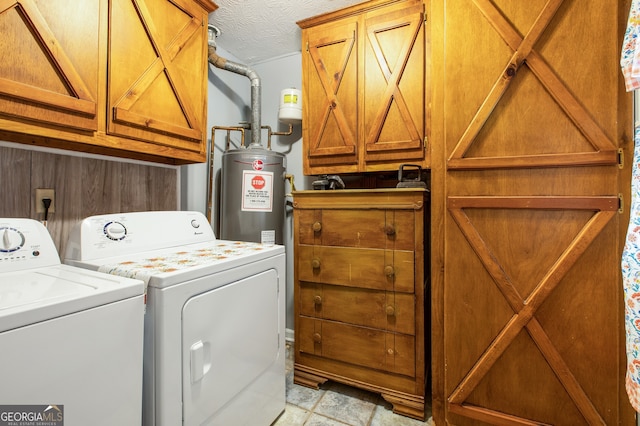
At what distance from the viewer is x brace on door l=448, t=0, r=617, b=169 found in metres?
1.22

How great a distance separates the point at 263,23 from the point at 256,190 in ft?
→ 3.91

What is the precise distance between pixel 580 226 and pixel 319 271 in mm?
1295

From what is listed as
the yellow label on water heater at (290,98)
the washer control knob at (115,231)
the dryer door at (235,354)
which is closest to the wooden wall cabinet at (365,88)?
the yellow label on water heater at (290,98)

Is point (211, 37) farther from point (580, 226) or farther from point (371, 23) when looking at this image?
point (580, 226)

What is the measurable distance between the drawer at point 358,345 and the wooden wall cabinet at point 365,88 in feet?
3.31

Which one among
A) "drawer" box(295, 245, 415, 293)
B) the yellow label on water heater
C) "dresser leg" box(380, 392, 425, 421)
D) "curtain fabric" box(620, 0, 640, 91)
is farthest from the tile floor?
the yellow label on water heater

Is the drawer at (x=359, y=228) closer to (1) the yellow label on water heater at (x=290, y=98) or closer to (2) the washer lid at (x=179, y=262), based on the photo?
(2) the washer lid at (x=179, y=262)

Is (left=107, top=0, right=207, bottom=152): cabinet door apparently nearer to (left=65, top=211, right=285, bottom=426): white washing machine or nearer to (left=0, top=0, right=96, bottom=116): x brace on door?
(left=0, top=0, right=96, bottom=116): x brace on door

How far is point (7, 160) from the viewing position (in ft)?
4.17

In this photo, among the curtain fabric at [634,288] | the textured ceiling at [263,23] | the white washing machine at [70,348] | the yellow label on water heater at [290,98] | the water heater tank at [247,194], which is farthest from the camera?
the yellow label on water heater at [290,98]

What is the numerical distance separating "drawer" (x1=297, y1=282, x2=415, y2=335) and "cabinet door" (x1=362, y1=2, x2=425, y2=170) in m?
0.83

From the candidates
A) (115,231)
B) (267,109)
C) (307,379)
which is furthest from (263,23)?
(307,379)

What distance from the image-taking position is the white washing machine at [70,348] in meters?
0.66

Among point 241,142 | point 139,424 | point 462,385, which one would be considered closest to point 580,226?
point 462,385
